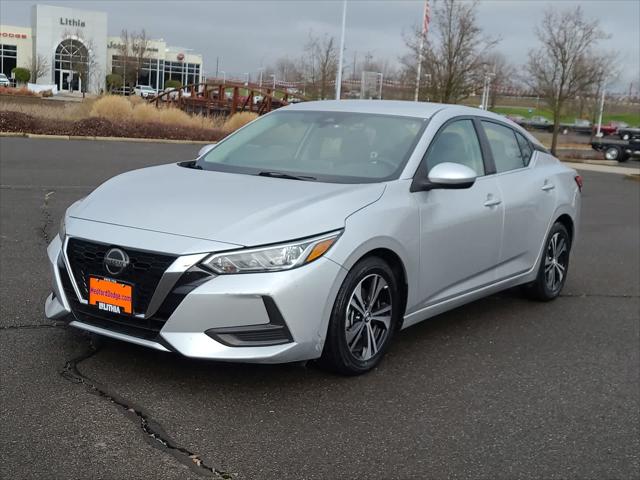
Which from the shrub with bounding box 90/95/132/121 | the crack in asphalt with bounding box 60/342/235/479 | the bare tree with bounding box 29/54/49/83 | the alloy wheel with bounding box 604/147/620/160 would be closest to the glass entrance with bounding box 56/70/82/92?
the bare tree with bounding box 29/54/49/83

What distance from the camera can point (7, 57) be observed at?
79.4m

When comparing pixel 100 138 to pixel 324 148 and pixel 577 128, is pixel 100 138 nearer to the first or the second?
pixel 324 148

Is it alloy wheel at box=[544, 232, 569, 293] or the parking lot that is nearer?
the parking lot

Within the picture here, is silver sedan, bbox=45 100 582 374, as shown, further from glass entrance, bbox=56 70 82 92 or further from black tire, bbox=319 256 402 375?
glass entrance, bbox=56 70 82 92

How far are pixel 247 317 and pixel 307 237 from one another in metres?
0.52

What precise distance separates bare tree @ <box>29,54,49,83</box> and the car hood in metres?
70.4

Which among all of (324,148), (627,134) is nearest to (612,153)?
(627,134)

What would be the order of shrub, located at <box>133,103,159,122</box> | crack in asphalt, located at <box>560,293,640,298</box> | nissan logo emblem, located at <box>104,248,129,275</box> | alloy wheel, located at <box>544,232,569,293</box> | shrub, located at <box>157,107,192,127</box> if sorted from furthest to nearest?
shrub, located at <box>157,107,192,127</box> < shrub, located at <box>133,103,159,122</box> < crack in asphalt, located at <box>560,293,640,298</box> < alloy wheel, located at <box>544,232,569,293</box> < nissan logo emblem, located at <box>104,248,129,275</box>

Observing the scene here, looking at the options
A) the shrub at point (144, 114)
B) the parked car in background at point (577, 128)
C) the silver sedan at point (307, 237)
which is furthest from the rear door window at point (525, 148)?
the parked car in background at point (577, 128)

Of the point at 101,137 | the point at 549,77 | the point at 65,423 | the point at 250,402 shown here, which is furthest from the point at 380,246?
the point at 549,77

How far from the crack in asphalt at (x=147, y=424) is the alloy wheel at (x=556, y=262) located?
12.5 feet

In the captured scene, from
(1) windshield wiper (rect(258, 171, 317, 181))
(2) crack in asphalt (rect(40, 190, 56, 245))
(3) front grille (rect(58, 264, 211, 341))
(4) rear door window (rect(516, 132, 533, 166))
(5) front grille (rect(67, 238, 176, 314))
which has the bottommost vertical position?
(2) crack in asphalt (rect(40, 190, 56, 245))

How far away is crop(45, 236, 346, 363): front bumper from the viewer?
369 cm

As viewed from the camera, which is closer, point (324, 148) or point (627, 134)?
point (324, 148)
